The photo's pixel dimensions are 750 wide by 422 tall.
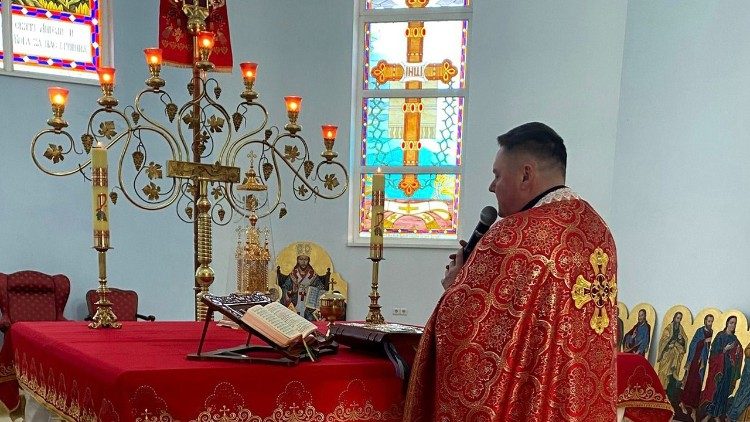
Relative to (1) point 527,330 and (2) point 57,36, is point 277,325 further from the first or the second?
(2) point 57,36

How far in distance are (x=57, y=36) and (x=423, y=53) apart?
419 cm

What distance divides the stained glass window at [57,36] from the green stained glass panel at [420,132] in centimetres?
322

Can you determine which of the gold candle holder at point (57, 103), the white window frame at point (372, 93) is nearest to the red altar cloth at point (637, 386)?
the gold candle holder at point (57, 103)

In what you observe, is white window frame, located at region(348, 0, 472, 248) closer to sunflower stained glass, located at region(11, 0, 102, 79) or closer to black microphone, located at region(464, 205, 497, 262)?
sunflower stained glass, located at region(11, 0, 102, 79)

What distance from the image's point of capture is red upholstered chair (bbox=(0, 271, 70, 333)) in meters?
7.34

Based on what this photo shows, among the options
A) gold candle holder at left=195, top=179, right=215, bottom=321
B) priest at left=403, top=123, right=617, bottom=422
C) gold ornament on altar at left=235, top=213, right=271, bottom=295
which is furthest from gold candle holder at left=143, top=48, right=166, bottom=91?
priest at left=403, top=123, right=617, bottom=422

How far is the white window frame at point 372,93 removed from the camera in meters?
8.43

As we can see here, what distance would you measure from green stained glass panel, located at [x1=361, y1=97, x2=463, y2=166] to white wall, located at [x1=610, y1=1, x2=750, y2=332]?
1916 millimetres

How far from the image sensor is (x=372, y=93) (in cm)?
862

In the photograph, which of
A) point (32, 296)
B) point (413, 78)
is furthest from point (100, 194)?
point (413, 78)

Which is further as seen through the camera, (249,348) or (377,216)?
(377,216)

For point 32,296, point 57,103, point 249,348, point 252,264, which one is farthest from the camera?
point 32,296

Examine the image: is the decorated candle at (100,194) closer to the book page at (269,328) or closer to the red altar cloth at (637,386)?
the book page at (269,328)

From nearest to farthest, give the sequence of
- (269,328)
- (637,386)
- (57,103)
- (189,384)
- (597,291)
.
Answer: (189,384)
(597,291)
(269,328)
(637,386)
(57,103)
